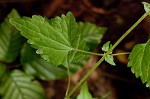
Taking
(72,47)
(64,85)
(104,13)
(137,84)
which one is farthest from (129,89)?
(72,47)

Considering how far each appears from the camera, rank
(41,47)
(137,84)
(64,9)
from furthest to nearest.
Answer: (64,9) < (137,84) < (41,47)

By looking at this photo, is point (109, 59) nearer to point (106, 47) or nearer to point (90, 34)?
point (106, 47)

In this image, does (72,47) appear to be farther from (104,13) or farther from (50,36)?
(104,13)

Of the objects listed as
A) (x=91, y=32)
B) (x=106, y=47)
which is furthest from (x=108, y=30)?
(x=106, y=47)

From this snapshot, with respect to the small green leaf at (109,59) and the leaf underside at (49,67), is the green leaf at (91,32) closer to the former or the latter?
the leaf underside at (49,67)

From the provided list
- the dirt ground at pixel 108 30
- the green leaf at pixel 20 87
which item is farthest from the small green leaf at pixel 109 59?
the dirt ground at pixel 108 30

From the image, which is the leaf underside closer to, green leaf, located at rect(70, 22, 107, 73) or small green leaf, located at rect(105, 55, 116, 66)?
green leaf, located at rect(70, 22, 107, 73)

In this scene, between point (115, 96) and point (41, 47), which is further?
point (115, 96)
